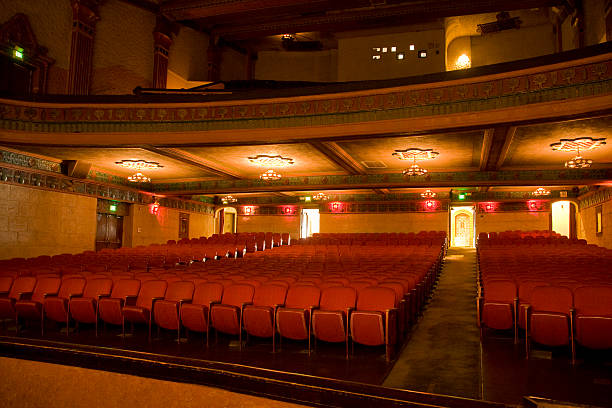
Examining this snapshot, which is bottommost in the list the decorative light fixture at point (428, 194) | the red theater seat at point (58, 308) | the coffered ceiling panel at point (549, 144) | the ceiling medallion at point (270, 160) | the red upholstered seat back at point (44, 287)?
the red theater seat at point (58, 308)

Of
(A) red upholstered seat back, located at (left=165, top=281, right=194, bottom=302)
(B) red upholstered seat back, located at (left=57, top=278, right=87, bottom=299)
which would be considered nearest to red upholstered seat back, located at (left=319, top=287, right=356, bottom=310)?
(A) red upholstered seat back, located at (left=165, top=281, right=194, bottom=302)

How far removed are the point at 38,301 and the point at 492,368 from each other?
5.05 meters

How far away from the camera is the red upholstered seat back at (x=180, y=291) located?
4910 millimetres

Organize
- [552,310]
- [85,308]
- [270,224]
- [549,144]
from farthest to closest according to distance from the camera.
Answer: [270,224]
[549,144]
[85,308]
[552,310]

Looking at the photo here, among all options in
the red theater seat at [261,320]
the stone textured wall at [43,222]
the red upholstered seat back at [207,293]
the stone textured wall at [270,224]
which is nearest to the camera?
the red theater seat at [261,320]

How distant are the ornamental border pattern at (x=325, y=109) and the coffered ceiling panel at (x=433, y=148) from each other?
91 centimetres

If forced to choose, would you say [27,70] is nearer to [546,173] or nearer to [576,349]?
[576,349]

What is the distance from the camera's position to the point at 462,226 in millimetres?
19953

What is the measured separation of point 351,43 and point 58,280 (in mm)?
14810

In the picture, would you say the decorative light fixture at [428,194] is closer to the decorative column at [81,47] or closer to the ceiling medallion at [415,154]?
the ceiling medallion at [415,154]

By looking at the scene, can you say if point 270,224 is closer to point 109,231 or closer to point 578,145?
point 109,231

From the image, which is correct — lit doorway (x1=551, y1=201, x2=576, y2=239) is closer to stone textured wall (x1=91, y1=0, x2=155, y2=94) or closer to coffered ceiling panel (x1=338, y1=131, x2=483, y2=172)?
coffered ceiling panel (x1=338, y1=131, x2=483, y2=172)

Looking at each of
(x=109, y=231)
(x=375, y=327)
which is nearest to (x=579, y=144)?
(x=375, y=327)

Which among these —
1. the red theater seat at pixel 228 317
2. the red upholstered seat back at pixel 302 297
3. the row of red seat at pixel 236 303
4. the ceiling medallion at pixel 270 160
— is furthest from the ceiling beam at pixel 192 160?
the red upholstered seat back at pixel 302 297
